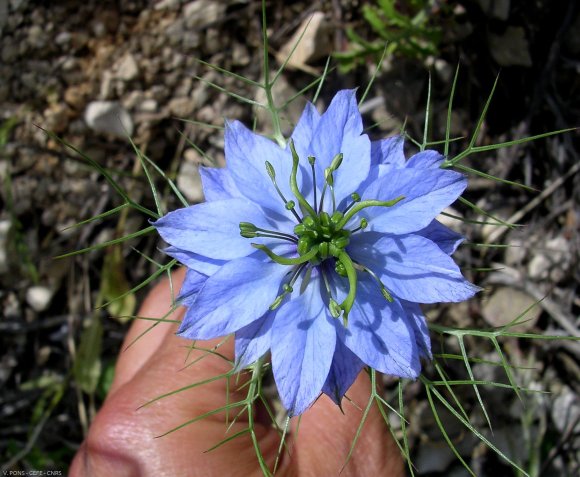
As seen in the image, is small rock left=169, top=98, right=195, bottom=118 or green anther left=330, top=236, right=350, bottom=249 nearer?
green anther left=330, top=236, right=350, bottom=249

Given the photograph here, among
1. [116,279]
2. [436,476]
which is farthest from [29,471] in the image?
[436,476]

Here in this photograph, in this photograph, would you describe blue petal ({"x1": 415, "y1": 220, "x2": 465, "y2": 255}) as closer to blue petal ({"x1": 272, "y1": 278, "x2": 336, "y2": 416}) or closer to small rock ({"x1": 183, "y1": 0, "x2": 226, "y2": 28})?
blue petal ({"x1": 272, "y1": 278, "x2": 336, "y2": 416})

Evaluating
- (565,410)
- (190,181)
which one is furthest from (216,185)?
(565,410)

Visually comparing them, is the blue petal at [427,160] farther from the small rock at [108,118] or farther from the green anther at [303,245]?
the small rock at [108,118]

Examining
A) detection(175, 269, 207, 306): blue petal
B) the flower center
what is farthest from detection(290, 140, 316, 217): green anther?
detection(175, 269, 207, 306): blue petal

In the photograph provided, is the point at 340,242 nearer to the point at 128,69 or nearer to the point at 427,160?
the point at 427,160

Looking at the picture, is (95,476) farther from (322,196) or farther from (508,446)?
(508,446)
